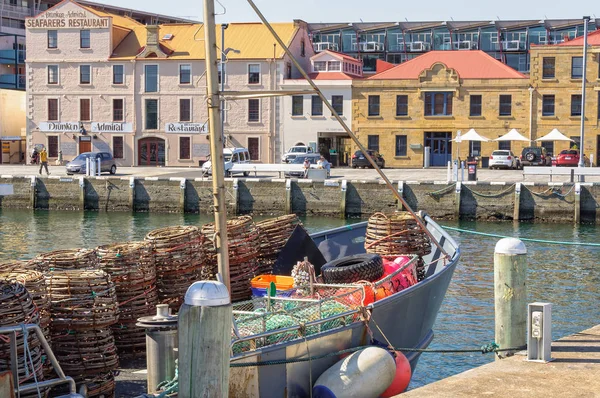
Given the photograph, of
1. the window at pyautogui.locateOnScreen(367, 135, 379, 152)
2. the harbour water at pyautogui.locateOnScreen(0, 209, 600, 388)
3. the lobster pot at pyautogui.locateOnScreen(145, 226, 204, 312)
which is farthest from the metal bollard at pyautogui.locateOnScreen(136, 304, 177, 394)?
the window at pyautogui.locateOnScreen(367, 135, 379, 152)

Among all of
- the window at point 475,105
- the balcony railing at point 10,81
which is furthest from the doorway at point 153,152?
the window at point 475,105

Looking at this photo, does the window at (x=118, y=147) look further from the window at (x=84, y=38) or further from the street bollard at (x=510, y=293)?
the street bollard at (x=510, y=293)

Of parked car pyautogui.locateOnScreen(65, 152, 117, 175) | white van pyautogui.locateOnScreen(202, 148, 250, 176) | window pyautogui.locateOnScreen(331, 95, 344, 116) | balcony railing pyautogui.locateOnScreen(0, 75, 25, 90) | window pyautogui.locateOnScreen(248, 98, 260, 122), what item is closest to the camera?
parked car pyautogui.locateOnScreen(65, 152, 117, 175)

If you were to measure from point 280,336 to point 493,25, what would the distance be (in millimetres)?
73241

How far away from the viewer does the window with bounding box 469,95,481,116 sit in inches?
2290

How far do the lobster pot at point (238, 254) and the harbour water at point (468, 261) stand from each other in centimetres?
300

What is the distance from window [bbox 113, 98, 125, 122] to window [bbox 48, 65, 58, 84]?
428 cm

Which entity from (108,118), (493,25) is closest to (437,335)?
(108,118)

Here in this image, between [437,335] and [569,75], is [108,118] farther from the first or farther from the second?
[437,335]

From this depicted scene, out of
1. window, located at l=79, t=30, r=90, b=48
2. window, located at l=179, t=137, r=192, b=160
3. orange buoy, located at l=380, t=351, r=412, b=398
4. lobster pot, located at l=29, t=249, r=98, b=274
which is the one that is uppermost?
window, located at l=79, t=30, r=90, b=48

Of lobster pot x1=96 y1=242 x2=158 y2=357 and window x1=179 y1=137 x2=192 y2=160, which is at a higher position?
window x1=179 y1=137 x2=192 y2=160

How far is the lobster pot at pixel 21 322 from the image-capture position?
8.02m

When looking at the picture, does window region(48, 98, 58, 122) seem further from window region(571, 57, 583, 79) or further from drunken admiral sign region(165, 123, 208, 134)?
window region(571, 57, 583, 79)

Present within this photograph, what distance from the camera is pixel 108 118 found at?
6150 centimetres
